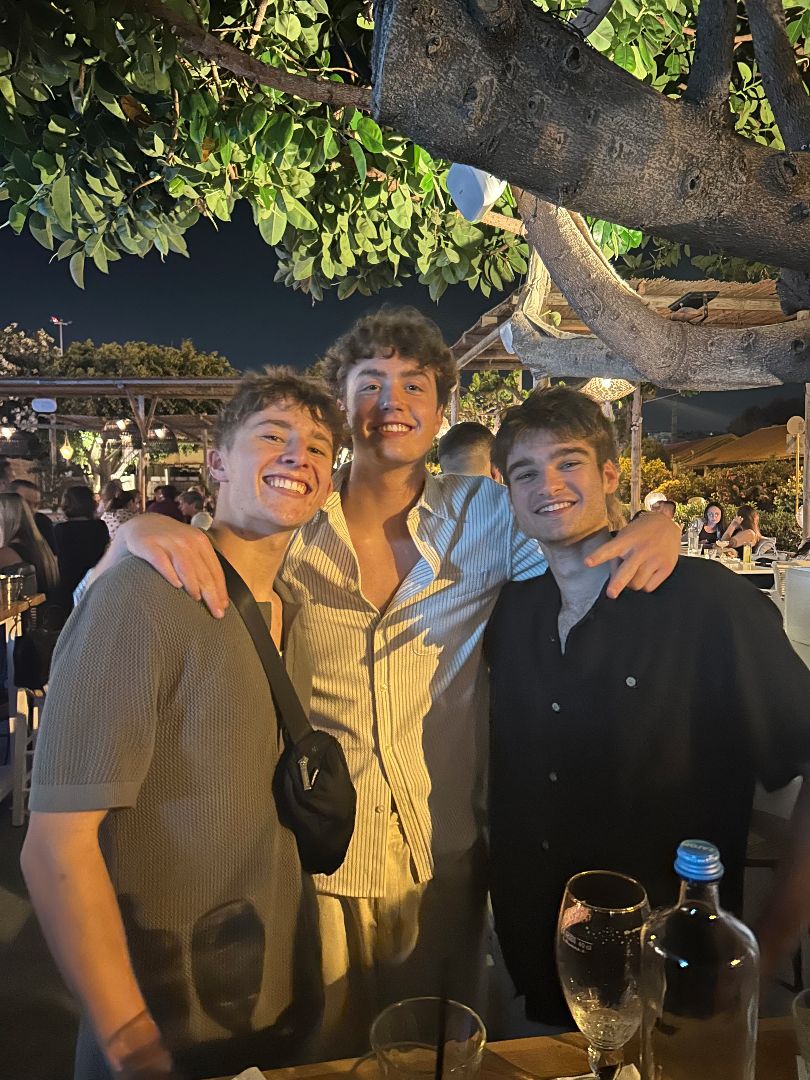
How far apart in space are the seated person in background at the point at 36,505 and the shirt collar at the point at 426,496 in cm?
387

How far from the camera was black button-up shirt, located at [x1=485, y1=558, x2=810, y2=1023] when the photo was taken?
137 cm

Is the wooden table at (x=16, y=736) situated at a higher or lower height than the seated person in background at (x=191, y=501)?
lower

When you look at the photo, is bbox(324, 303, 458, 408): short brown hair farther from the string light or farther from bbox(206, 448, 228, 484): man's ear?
the string light

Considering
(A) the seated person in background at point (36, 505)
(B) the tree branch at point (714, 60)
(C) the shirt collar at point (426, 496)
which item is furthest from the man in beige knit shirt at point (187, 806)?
(A) the seated person in background at point (36, 505)

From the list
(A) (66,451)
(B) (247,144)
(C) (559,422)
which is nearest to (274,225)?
(B) (247,144)

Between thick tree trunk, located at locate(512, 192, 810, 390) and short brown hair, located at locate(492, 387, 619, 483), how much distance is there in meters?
0.13

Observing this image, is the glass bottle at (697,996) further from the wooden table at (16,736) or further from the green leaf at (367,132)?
the wooden table at (16,736)

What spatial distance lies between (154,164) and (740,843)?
240 centimetres

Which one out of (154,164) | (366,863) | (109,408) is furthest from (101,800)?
(109,408)

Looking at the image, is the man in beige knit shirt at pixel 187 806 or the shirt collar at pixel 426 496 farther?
the shirt collar at pixel 426 496

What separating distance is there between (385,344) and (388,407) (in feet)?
0.45

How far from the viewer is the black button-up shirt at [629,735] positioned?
1367 millimetres

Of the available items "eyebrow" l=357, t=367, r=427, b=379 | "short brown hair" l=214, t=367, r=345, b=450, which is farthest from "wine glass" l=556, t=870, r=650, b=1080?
"eyebrow" l=357, t=367, r=427, b=379

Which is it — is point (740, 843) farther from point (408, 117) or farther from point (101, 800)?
point (408, 117)
